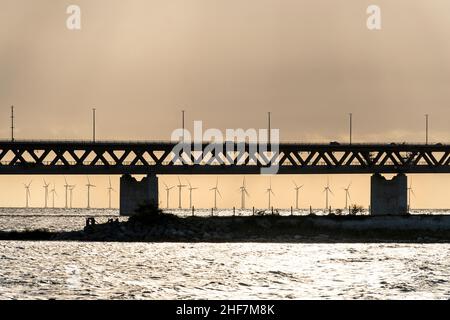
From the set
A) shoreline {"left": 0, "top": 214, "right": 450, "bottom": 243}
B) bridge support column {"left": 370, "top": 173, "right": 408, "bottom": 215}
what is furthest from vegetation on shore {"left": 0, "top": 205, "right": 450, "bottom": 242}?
bridge support column {"left": 370, "top": 173, "right": 408, "bottom": 215}

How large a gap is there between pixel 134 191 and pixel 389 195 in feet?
145

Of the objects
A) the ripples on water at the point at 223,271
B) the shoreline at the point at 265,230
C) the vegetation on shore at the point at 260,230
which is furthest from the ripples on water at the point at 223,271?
the vegetation on shore at the point at 260,230

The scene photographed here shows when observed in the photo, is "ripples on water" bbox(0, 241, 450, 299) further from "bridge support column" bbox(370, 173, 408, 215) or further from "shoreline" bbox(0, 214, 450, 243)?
"bridge support column" bbox(370, 173, 408, 215)

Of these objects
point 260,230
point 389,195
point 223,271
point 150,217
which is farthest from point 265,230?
point 389,195

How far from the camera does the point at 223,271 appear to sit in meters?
61.2

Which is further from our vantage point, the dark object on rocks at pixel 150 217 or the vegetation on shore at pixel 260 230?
the dark object on rocks at pixel 150 217

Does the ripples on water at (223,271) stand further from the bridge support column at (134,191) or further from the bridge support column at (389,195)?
the bridge support column at (389,195)

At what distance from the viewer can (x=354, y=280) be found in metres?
55.4

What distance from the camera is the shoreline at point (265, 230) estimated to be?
9912cm

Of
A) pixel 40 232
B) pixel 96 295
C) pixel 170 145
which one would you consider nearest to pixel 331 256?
pixel 96 295

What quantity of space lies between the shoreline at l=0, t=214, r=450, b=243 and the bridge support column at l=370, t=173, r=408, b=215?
57.5 m

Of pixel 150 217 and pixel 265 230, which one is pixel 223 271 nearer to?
pixel 265 230

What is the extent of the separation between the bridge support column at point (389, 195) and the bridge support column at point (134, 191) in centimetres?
3735
